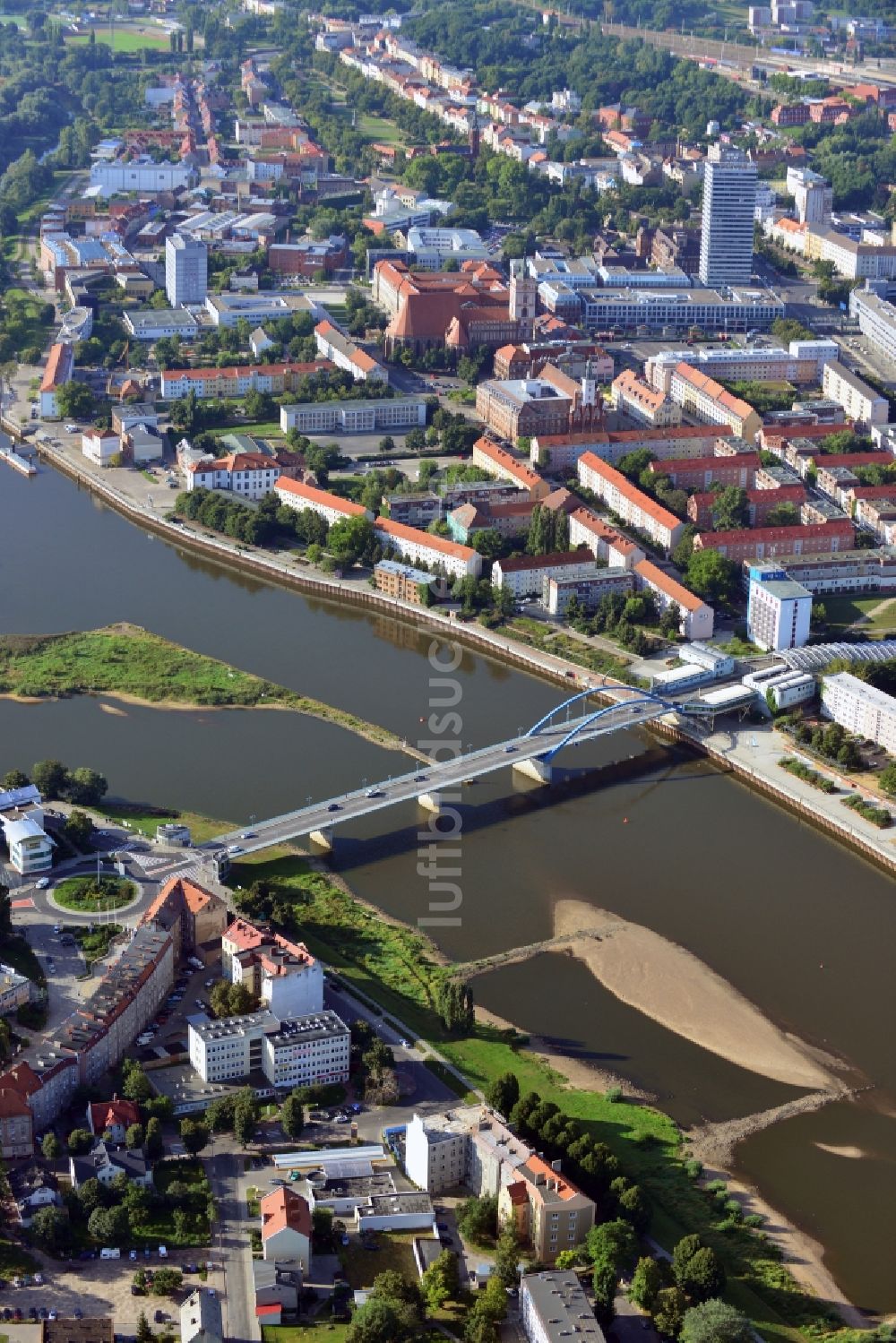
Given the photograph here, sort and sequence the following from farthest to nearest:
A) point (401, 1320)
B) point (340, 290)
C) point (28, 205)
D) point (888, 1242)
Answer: point (28, 205) → point (340, 290) → point (888, 1242) → point (401, 1320)

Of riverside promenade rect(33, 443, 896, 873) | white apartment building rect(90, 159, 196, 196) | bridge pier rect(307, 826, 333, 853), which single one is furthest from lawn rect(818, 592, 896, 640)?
white apartment building rect(90, 159, 196, 196)

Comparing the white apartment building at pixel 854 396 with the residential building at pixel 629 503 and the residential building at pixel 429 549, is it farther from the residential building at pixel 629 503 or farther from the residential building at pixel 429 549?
the residential building at pixel 429 549

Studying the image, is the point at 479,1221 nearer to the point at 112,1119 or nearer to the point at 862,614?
the point at 112,1119

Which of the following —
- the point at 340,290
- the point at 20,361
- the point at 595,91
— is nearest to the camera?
the point at 20,361

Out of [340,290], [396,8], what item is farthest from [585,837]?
[396,8]

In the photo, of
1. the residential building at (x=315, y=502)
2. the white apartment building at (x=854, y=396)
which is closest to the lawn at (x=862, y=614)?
the residential building at (x=315, y=502)

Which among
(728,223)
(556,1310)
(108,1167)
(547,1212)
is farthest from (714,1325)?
(728,223)

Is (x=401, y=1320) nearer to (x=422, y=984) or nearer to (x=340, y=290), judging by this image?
(x=422, y=984)
